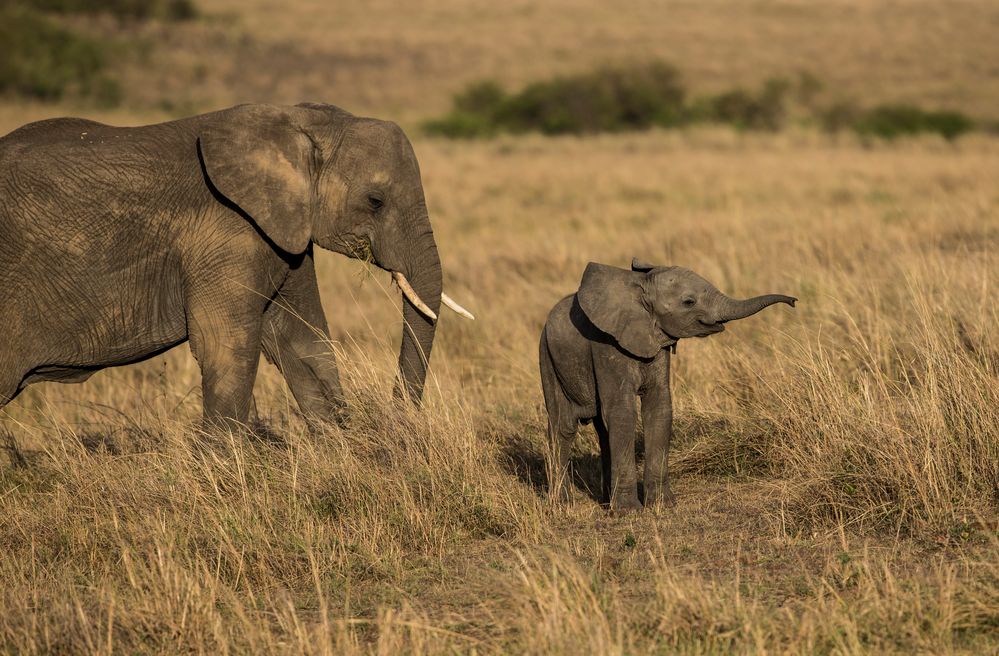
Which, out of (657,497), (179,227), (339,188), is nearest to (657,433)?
(657,497)

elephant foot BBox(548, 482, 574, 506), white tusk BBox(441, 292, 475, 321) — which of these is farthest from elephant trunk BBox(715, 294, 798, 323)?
white tusk BBox(441, 292, 475, 321)

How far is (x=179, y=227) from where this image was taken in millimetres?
6559

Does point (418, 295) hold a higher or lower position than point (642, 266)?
lower

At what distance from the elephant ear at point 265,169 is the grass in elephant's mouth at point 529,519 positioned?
75cm

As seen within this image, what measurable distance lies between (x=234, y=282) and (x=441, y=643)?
2605 mm

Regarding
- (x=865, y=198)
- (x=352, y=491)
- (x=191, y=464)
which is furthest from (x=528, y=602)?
(x=865, y=198)

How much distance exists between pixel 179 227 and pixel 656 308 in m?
2.45

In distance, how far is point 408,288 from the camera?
22.6 ft

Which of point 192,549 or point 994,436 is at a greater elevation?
point 994,436

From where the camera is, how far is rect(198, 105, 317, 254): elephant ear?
6.54 m

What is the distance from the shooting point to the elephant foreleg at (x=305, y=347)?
23.1ft

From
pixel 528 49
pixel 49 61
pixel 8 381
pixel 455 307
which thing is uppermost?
pixel 455 307

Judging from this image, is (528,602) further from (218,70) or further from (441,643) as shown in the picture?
(218,70)

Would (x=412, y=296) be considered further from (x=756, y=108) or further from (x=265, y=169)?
(x=756, y=108)
